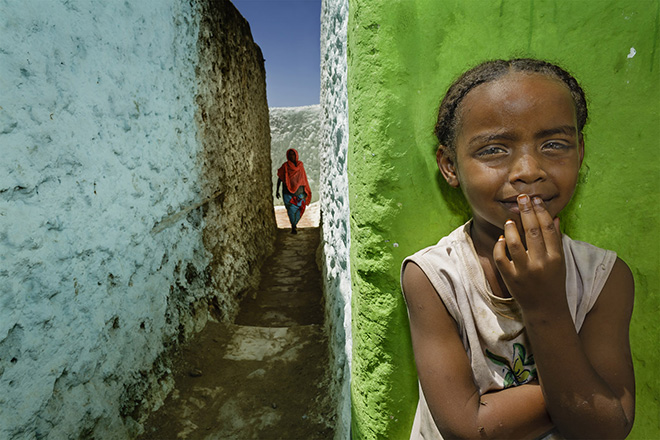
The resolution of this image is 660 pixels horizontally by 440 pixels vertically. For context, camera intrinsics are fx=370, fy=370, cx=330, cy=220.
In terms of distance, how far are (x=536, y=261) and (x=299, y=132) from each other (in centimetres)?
1380

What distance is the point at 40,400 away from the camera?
5.17ft

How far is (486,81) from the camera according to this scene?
69 centimetres

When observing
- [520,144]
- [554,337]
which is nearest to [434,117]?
[520,144]

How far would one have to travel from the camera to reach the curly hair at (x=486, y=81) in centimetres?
68

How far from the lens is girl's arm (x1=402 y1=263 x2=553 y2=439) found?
26.4 inches

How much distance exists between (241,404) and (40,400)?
120cm

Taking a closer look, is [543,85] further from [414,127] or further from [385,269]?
[385,269]

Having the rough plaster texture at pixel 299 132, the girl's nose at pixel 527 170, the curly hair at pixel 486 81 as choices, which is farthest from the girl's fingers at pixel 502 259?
the rough plaster texture at pixel 299 132

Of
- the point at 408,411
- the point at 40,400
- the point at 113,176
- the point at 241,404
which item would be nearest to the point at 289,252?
the point at 241,404

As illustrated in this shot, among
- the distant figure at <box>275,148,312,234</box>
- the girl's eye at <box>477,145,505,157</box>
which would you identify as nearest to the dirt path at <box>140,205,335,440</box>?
the girl's eye at <box>477,145,505,157</box>

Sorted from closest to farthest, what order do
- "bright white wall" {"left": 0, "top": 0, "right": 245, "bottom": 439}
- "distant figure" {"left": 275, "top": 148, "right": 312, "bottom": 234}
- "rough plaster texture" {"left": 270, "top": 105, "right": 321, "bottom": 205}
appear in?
"bright white wall" {"left": 0, "top": 0, "right": 245, "bottom": 439}
"distant figure" {"left": 275, "top": 148, "right": 312, "bottom": 234}
"rough plaster texture" {"left": 270, "top": 105, "right": 321, "bottom": 205}

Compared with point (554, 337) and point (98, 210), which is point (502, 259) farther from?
point (98, 210)

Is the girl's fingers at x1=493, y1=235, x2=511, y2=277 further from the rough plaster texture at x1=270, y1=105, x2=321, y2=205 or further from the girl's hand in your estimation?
the rough plaster texture at x1=270, y1=105, x2=321, y2=205

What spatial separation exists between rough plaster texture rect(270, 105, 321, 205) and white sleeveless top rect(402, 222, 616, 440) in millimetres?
13078
